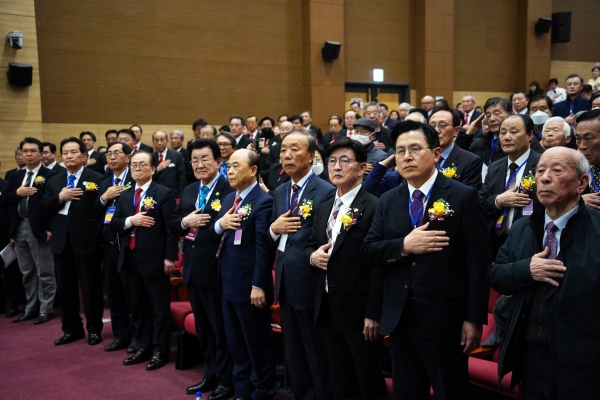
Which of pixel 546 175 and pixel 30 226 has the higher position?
pixel 546 175

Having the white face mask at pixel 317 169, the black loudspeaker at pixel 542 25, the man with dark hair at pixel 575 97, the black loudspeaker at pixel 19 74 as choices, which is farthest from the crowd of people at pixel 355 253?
the black loudspeaker at pixel 542 25

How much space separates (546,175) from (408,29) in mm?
9406

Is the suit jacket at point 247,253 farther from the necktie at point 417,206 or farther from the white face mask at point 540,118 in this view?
the white face mask at point 540,118

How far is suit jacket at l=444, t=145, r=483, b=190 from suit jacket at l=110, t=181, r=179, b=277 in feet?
6.51

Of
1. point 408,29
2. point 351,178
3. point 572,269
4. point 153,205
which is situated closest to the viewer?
point 572,269

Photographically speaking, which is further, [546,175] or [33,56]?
[33,56]

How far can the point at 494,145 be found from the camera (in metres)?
→ 4.47

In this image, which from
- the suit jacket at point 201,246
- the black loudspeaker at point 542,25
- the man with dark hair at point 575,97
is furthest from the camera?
the black loudspeaker at point 542,25

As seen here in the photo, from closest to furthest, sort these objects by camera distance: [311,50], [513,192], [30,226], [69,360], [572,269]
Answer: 1. [572,269]
2. [513,192]
3. [69,360]
4. [30,226]
5. [311,50]

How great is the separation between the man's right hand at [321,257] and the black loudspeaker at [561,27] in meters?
10.9

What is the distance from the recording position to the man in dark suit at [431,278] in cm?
229

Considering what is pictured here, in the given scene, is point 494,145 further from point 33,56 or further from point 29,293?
point 33,56

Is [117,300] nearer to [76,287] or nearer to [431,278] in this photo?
[76,287]

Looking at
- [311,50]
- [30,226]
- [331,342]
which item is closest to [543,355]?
[331,342]
